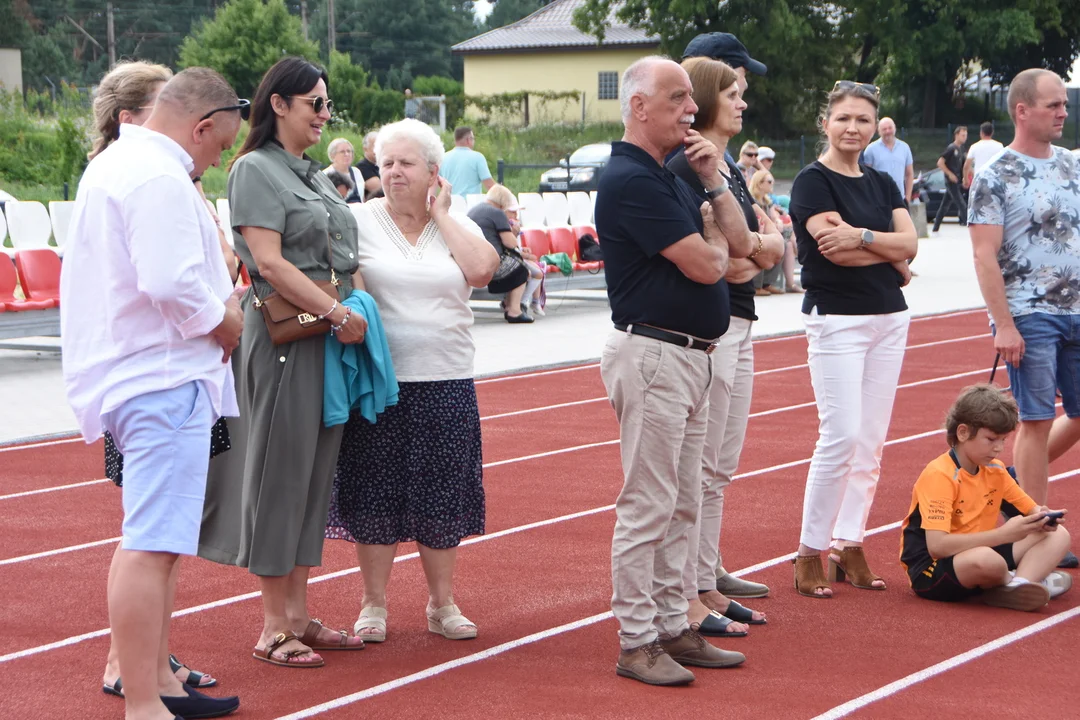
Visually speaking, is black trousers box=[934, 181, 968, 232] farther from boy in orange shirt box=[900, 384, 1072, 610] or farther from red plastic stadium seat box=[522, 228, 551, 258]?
boy in orange shirt box=[900, 384, 1072, 610]

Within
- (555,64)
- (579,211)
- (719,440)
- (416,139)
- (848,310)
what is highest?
(555,64)

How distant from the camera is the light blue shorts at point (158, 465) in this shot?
13.1 ft

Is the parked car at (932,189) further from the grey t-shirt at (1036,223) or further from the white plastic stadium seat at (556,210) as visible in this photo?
the grey t-shirt at (1036,223)

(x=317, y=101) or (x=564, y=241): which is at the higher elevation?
(x=317, y=101)

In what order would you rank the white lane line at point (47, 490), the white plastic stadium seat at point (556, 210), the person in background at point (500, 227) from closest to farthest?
the white lane line at point (47, 490), the person in background at point (500, 227), the white plastic stadium seat at point (556, 210)

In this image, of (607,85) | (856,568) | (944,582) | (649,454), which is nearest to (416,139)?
(649,454)

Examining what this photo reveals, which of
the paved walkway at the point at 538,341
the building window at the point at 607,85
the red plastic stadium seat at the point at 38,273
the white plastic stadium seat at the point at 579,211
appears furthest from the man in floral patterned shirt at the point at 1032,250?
the building window at the point at 607,85

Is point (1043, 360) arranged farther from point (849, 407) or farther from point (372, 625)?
point (372, 625)

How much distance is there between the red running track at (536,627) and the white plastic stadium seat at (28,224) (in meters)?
6.75

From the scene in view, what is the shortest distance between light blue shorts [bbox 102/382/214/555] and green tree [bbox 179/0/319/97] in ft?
178

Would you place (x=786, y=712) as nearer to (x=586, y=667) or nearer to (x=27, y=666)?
(x=586, y=667)

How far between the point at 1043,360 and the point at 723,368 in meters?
1.76

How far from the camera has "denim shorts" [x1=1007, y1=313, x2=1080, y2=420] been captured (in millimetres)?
6066

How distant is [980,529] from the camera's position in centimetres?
580
